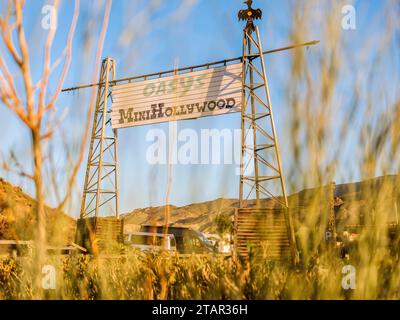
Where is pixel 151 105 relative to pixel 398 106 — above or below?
above

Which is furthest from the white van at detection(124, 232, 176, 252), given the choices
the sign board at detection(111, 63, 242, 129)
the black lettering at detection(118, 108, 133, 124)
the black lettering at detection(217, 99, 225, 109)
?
the black lettering at detection(217, 99, 225, 109)

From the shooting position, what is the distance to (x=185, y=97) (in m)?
11.8

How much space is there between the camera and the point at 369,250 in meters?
1.54

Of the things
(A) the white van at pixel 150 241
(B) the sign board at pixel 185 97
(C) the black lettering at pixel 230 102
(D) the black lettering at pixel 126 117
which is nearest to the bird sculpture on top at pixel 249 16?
(B) the sign board at pixel 185 97

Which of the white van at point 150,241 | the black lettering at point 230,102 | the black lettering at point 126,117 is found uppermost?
the black lettering at point 230,102

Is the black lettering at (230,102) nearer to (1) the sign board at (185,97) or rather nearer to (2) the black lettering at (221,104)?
(1) the sign board at (185,97)

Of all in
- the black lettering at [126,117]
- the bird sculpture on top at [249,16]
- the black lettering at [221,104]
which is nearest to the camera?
the black lettering at [126,117]

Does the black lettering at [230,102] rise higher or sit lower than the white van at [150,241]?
higher

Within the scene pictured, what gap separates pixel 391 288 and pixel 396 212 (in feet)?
0.92

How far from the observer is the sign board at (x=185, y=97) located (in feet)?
41.2

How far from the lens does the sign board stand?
41.2 feet
